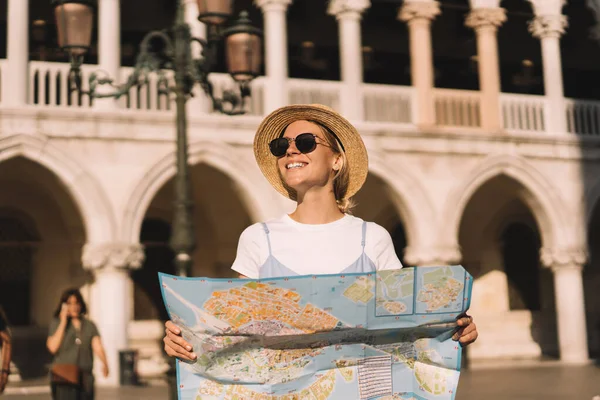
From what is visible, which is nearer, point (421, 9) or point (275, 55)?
point (275, 55)

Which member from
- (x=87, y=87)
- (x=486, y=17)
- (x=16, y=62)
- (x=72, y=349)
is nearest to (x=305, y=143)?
(x=72, y=349)

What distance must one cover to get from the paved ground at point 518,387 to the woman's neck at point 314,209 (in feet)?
29.3

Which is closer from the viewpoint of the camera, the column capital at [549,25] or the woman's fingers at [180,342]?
the woman's fingers at [180,342]

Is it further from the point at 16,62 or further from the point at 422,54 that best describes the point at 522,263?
the point at 16,62

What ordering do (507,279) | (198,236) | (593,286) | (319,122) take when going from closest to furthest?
(319,122)
(198,236)
(507,279)
(593,286)

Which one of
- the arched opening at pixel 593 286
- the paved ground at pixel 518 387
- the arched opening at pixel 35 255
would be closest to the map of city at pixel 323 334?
the paved ground at pixel 518 387

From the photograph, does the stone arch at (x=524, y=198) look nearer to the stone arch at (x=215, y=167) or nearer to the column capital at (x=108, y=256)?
the stone arch at (x=215, y=167)

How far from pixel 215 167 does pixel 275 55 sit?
2.07m

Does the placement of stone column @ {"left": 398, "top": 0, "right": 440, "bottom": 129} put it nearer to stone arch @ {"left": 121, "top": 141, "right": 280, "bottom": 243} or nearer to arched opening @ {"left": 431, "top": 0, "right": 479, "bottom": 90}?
arched opening @ {"left": 431, "top": 0, "right": 479, "bottom": 90}

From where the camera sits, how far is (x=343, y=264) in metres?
2.57

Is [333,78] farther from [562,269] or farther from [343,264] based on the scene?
[343,264]

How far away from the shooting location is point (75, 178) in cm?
1361

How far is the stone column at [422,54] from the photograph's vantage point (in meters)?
15.7

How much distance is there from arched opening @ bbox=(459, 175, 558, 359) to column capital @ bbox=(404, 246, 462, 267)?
329cm
